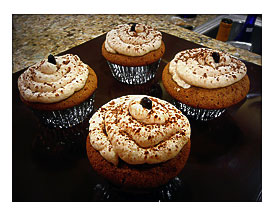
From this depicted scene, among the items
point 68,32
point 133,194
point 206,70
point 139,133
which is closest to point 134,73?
point 206,70

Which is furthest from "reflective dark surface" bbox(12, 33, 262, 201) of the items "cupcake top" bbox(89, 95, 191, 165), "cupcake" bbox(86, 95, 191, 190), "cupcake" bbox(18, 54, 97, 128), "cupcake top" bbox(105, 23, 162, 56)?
"cupcake top" bbox(105, 23, 162, 56)

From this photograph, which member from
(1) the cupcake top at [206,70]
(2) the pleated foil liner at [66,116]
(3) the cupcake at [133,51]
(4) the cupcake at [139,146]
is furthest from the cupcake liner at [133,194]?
(3) the cupcake at [133,51]

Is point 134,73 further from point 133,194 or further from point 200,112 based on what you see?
point 133,194

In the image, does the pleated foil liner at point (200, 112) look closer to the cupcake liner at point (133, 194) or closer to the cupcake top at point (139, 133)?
the cupcake top at point (139, 133)

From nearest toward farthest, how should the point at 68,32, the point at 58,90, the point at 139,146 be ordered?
1. the point at 139,146
2. the point at 58,90
3. the point at 68,32

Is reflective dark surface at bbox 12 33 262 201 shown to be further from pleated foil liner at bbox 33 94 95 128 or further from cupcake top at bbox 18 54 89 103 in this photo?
cupcake top at bbox 18 54 89 103
